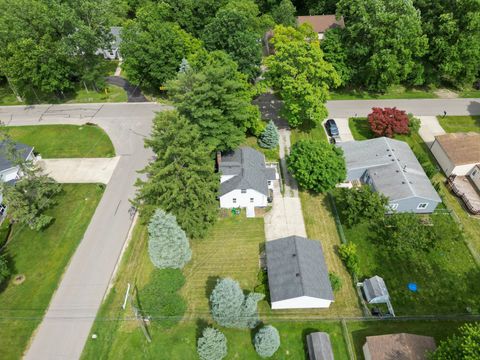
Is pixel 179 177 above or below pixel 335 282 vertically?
above

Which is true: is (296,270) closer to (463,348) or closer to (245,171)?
(463,348)

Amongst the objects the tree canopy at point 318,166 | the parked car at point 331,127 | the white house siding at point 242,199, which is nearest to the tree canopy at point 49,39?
the white house siding at point 242,199

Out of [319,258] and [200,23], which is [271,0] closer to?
[200,23]

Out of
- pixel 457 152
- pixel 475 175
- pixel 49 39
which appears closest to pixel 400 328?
pixel 475 175

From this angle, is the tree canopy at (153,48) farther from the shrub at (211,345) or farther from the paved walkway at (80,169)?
the shrub at (211,345)

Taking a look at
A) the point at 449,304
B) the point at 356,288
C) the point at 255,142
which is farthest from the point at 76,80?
the point at 449,304

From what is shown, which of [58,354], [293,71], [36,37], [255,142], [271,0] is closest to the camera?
[58,354]
